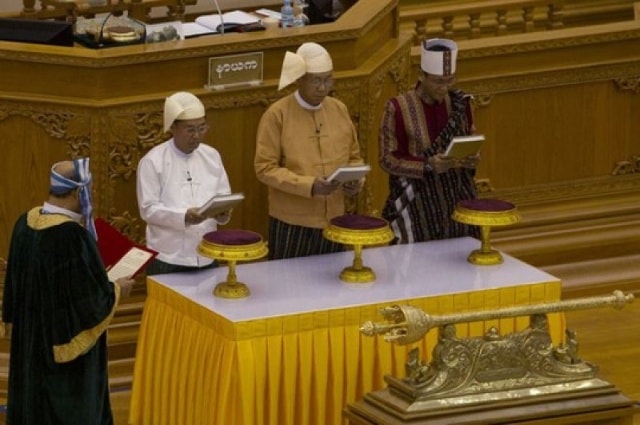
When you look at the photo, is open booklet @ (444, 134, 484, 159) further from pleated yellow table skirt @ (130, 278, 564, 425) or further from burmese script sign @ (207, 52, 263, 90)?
Answer: burmese script sign @ (207, 52, 263, 90)

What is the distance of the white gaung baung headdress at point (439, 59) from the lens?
899 centimetres

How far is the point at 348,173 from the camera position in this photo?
28.5 feet

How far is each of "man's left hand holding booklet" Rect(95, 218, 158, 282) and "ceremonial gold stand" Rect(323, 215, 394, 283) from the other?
797 mm

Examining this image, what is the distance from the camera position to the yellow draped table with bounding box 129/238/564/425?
8.12m

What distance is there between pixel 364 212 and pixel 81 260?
255 centimetres

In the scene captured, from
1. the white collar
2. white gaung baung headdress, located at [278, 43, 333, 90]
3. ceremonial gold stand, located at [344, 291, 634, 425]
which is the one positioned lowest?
ceremonial gold stand, located at [344, 291, 634, 425]

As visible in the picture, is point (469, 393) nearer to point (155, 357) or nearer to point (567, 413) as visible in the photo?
point (567, 413)

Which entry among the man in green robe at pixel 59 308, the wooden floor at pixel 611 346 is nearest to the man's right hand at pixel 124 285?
the man in green robe at pixel 59 308

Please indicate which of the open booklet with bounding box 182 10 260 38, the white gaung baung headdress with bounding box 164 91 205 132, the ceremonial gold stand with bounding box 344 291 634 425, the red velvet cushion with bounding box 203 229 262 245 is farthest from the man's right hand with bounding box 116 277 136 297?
the open booklet with bounding box 182 10 260 38

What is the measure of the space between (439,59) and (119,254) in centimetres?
172

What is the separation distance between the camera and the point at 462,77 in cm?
1100

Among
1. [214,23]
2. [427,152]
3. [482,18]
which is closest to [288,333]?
[427,152]

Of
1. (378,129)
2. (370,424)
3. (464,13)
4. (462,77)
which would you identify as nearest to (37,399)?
(370,424)

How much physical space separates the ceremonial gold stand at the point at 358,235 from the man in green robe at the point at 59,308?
1.01m
